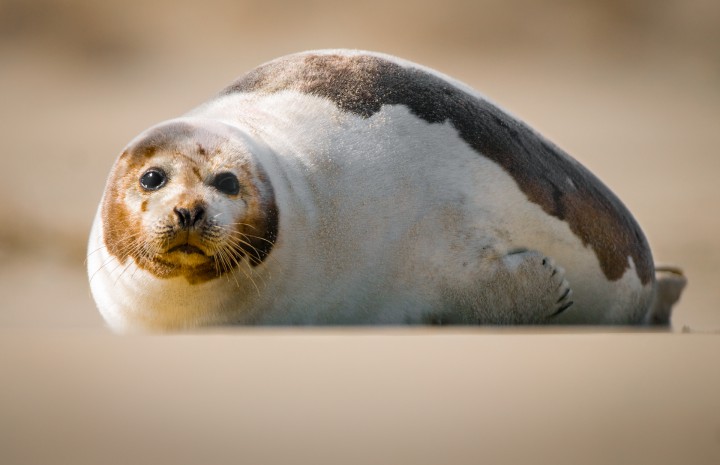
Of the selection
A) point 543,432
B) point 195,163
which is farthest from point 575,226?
point 543,432

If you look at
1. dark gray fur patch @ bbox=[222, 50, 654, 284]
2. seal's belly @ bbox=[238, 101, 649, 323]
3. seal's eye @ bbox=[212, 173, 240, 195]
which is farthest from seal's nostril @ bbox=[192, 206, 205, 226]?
dark gray fur patch @ bbox=[222, 50, 654, 284]

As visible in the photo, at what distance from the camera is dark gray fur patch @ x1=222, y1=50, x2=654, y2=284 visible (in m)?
6.16

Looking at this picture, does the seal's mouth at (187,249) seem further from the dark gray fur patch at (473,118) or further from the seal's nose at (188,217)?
the dark gray fur patch at (473,118)

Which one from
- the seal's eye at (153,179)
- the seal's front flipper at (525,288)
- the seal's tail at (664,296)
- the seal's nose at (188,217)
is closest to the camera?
the seal's nose at (188,217)

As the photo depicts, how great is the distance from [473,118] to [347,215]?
0.88 meters

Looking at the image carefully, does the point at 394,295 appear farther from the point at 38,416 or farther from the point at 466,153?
the point at 38,416

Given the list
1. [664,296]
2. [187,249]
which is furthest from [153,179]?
[664,296]

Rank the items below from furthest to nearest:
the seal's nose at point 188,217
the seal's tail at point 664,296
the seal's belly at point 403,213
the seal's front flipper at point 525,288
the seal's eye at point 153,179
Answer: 1. the seal's tail at point 664,296
2. the seal's front flipper at point 525,288
3. the seal's belly at point 403,213
4. the seal's eye at point 153,179
5. the seal's nose at point 188,217

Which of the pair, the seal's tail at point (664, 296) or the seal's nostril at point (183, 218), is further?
the seal's tail at point (664, 296)

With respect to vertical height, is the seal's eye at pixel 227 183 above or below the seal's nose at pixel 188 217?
above

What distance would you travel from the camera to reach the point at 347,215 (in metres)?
5.81

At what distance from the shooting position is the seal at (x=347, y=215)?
5.53 meters

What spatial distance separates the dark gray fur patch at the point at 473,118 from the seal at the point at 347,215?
0.01 m

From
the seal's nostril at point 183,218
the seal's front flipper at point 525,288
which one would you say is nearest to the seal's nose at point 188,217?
the seal's nostril at point 183,218
